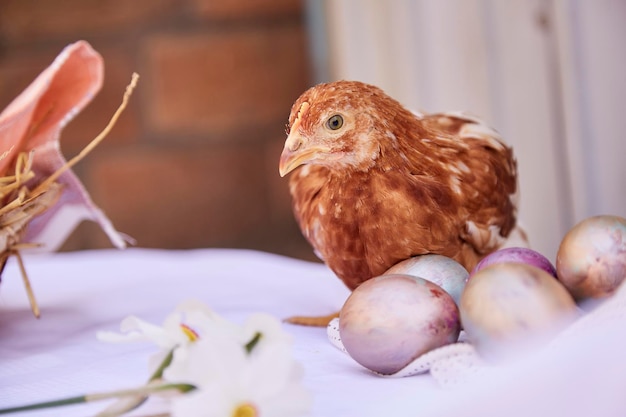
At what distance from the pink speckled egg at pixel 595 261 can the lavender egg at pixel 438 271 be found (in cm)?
6

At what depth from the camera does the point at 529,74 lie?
3.64 feet

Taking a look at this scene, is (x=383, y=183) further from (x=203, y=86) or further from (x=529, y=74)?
(x=203, y=86)

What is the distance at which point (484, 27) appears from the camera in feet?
3.84

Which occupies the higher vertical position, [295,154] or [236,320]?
[295,154]

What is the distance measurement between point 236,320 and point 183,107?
1025 millimetres

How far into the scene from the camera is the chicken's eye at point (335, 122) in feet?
1.59

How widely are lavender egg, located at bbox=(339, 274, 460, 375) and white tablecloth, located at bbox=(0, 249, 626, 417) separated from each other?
18 mm

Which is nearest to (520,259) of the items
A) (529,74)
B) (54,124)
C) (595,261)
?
(595,261)

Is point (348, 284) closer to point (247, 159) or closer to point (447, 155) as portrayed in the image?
point (447, 155)

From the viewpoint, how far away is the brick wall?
61.0 inches

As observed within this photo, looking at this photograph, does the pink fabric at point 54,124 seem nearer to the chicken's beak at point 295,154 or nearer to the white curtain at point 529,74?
the chicken's beak at point 295,154

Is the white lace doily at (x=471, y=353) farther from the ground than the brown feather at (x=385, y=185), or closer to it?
closer to it

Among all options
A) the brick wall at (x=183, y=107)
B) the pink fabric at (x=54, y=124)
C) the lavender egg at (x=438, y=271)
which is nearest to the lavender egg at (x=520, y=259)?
the lavender egg at (x=438, y=271)

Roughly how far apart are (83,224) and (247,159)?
0.37 metres
